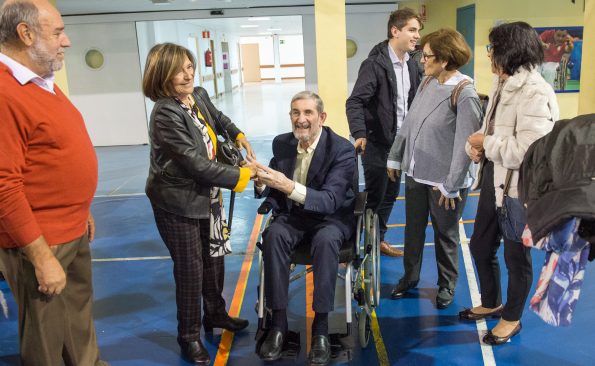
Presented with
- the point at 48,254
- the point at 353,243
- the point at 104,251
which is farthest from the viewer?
the point at 104,251

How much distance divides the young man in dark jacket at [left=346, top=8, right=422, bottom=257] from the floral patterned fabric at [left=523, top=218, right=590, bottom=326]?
1683mm

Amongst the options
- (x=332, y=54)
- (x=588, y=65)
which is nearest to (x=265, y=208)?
(x=332, y=54)

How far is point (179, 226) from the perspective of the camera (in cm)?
255

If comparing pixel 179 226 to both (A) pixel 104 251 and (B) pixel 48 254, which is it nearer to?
(B) pixel 48 254

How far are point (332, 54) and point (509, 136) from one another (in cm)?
319

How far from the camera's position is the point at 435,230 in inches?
125

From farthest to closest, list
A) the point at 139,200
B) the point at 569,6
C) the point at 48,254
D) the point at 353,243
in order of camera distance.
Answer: the point at 569,6 → the point at 139,200 → the point at 353,243 → the point at 48,254

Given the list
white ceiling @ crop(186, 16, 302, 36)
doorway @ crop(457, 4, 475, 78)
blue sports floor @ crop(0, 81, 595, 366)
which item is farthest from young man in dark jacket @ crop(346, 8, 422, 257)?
white ceiling @ crop(186, 16, 302, 36)

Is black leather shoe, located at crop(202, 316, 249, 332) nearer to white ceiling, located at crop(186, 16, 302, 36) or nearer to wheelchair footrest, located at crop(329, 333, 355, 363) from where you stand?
wheelchair footrest, located at crop(329, 333, 355, 363)

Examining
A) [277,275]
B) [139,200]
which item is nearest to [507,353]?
[277,275]

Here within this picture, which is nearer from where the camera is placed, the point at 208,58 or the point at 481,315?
the point at 481,315

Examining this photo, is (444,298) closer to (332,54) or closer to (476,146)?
(476,146)

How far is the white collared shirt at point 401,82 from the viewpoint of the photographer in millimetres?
3588

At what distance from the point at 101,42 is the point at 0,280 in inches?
266
